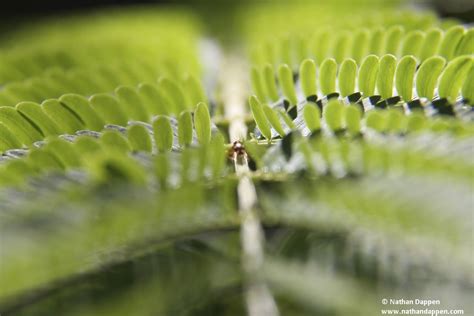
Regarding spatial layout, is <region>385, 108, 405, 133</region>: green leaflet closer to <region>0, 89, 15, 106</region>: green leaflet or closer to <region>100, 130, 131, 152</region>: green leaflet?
<region>100, 130, 131, 152</region>: green leaflet

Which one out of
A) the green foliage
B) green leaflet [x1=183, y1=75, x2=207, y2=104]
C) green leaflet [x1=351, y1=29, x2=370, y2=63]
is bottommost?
the green foliage

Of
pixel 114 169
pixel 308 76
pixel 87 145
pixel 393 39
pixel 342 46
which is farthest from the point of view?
pixel 342 46

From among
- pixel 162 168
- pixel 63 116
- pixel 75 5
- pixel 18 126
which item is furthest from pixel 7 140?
pixel 75 5

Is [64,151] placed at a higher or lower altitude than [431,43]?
lower

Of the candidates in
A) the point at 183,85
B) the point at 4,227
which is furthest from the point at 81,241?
the point at 183,85

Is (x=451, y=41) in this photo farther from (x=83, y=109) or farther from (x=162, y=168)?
(x=83, y=109)

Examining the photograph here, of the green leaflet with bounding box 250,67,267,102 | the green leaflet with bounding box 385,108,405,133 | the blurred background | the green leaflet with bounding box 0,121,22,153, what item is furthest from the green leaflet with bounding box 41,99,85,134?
the blurred background

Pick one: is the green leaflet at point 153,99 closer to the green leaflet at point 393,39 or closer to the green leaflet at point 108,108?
the green leaflet at point 108,108

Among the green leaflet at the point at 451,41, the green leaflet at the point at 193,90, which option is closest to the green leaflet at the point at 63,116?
the green leaflet at the point at 193,90
